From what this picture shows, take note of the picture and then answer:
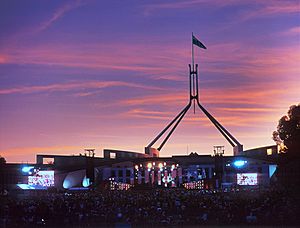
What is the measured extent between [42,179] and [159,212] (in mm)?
41918

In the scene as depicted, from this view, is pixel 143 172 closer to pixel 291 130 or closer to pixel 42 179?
pixel 42 179

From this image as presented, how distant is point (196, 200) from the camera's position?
39.5 meters

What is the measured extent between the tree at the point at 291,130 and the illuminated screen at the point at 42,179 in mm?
30108

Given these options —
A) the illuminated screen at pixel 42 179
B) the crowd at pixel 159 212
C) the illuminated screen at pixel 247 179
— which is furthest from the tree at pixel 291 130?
the illuminated screen at pixel 42 179

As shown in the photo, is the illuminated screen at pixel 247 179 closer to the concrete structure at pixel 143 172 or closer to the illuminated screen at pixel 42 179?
the concrete structure at pixel 143 172

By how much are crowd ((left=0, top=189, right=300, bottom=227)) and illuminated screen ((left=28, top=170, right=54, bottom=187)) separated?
34.4 metres

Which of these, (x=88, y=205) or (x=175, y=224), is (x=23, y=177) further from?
(x=175, y=224)

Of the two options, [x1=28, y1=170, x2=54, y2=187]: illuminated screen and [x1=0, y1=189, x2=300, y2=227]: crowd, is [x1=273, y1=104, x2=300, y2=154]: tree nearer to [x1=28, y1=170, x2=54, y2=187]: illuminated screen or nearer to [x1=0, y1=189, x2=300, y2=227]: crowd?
[x1=0, y1=189, x2=300, y2=227]: crowd

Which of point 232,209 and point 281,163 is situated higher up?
point 281,163

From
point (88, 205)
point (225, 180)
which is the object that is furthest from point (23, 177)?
point (88, 205)

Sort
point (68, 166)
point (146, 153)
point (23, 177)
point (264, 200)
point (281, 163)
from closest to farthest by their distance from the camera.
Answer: point (264, 200), point (281, 163), point (23, 177), point (68, 166), point (146, 153)

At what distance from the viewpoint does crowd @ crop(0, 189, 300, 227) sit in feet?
115

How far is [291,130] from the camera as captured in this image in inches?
2729

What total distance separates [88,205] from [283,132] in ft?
130
